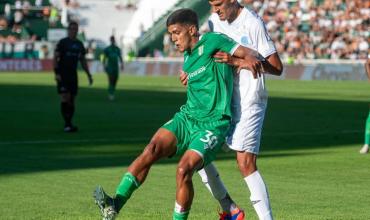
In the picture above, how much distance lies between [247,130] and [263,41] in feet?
2.68

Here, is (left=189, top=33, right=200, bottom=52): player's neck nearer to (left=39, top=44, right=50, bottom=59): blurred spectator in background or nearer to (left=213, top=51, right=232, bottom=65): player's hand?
(left=213, top=51, right=232, bottom=65): player's hand

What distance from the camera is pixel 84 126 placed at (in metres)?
26.7

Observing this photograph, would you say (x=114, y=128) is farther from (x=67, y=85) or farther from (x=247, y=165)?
(x=247, y=165)

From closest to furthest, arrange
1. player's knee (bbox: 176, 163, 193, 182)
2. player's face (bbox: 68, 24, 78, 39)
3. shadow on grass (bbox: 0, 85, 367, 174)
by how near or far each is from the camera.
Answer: player's knee (bbox: 176, 163, 193, 182) < shadow on grass (bbox: 0, 85, 367, 174) < player's face (bbox: 68, 24, 78, 39)

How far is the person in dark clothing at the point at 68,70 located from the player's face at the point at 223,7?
15.0 meters

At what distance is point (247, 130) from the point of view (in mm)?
10000

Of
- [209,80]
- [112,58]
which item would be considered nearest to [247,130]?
[209,80]

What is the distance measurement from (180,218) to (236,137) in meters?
0.92

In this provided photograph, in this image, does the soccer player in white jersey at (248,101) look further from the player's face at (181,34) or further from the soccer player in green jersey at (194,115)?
the player's face at (181,34)

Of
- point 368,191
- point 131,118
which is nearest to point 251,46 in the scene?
point 368,191

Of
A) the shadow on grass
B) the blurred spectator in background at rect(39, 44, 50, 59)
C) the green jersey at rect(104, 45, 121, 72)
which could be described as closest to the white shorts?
the shadow on grass

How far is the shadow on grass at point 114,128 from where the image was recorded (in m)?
18.8

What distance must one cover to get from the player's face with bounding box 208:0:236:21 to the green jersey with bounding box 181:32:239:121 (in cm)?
34

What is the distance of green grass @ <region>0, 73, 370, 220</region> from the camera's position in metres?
12.4
